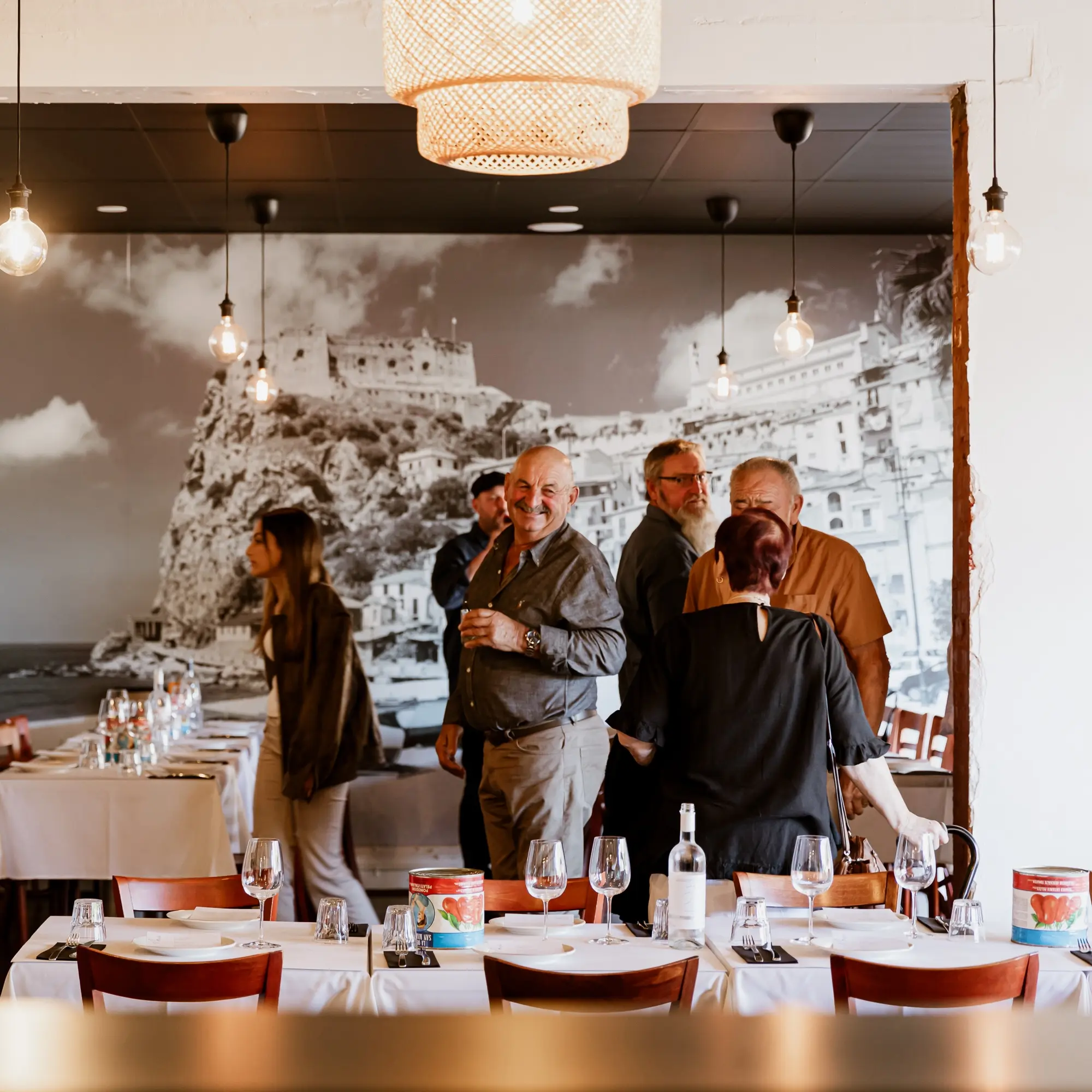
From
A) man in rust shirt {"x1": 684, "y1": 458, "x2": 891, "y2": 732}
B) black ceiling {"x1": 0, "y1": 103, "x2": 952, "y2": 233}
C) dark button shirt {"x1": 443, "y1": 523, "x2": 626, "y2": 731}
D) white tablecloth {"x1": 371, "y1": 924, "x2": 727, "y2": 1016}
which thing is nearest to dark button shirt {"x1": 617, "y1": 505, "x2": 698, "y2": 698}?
dark button shirt {"x1": 443, "y1": 523, "x2": 626, "y2": 731}

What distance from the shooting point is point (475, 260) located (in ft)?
26.2

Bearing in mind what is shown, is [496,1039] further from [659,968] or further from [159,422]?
[159,422]

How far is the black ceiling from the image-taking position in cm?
592

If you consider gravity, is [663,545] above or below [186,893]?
above

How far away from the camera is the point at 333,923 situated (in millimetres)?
3086

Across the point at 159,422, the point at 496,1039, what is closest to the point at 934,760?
the point at 159,422

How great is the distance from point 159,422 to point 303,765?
3.19 m

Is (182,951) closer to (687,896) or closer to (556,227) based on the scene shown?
(687,896)

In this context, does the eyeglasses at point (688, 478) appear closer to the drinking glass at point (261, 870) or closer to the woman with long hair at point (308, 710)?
the woman with long hair at point (308, 710)

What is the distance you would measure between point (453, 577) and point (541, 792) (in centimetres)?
297

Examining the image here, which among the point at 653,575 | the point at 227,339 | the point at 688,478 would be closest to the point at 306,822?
the point at 653,575

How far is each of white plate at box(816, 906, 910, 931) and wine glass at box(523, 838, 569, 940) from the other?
2.12 feet

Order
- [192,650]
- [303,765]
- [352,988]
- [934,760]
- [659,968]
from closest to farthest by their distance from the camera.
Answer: [659,968], [352,988], [303,765], [934,760], [192,650]

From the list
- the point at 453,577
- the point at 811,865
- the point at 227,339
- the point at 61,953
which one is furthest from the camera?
the point at 453,577
